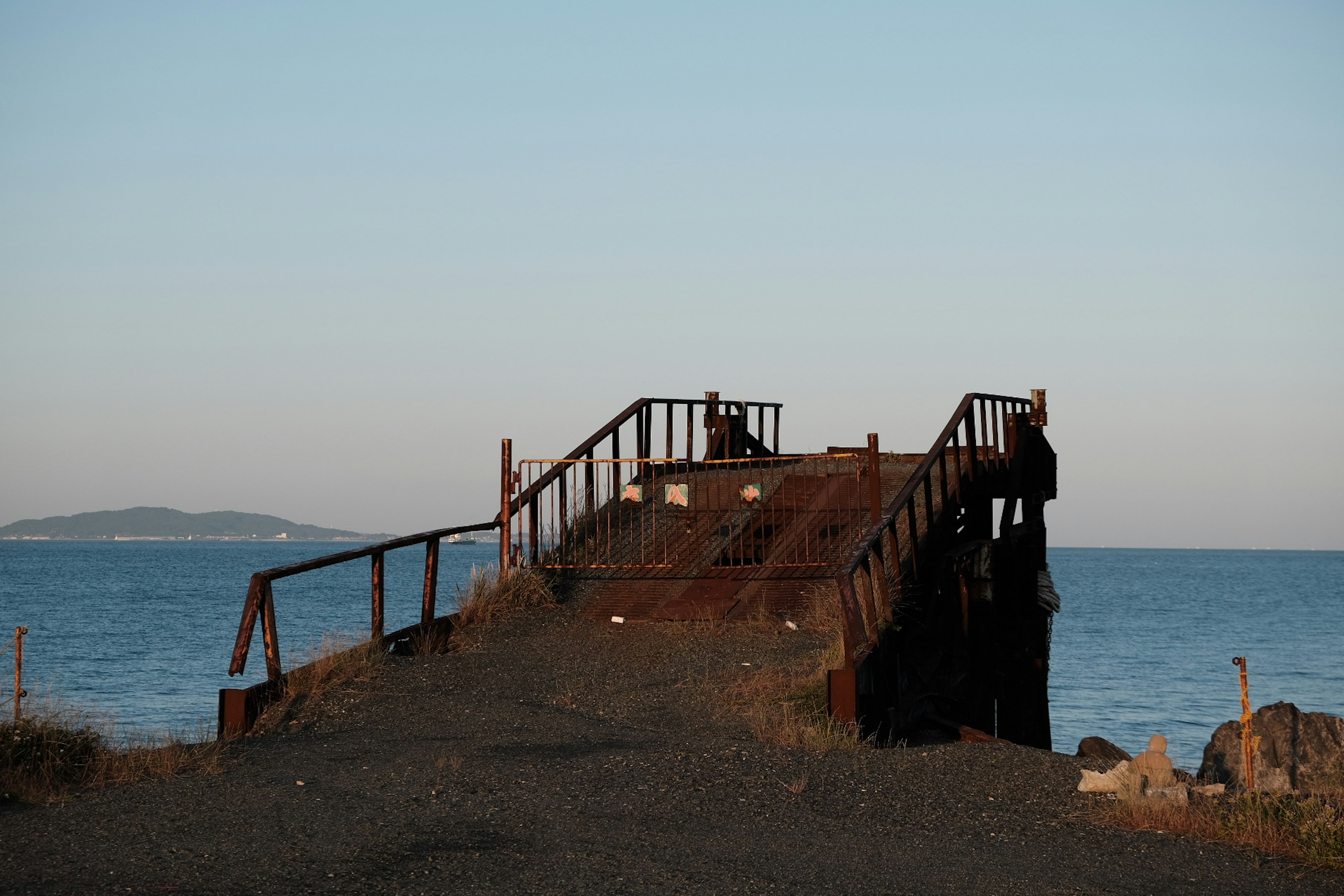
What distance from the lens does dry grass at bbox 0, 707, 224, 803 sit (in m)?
7.32

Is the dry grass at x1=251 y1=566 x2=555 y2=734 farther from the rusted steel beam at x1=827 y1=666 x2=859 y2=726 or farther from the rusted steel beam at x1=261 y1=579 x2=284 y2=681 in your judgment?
the rusted steel beam at x1=827 y1=666 x2=859 y2=726

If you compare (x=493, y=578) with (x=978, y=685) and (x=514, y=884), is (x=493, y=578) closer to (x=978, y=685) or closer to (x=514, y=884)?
(x=978, y=685)

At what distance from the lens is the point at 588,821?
6926 mm

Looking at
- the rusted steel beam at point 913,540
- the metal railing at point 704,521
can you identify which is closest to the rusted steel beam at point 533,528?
the metal railing at point 704,521

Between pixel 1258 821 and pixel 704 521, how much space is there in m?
9.81

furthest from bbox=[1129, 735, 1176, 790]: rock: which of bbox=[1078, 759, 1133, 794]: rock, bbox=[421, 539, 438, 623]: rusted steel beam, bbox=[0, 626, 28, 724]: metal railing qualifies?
bbox=[421, 539, 438, 623]: rusted steel beam

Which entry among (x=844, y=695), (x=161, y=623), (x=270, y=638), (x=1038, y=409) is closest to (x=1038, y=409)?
(x=1038, y=409)

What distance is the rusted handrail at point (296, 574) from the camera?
371 inches

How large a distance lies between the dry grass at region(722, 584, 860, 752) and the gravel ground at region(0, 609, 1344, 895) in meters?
0.22

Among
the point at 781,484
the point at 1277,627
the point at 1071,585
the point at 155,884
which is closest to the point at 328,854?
the point at 155,884

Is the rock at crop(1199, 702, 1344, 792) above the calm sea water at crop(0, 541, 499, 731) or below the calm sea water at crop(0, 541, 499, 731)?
above

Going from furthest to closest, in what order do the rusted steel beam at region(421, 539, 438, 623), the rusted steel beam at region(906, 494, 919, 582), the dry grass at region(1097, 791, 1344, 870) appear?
1. the rusted steel beam at region(906, 494, 919, 582)
2. the rusted steel beam at region(421, 539, 438, 623)
3. the dry grass at region(1097, 791, 1344, 870)

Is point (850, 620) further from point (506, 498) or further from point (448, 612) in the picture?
point (448, 612)

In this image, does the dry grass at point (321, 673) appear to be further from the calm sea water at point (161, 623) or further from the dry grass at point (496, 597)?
the dry grass at point (496, 597)
